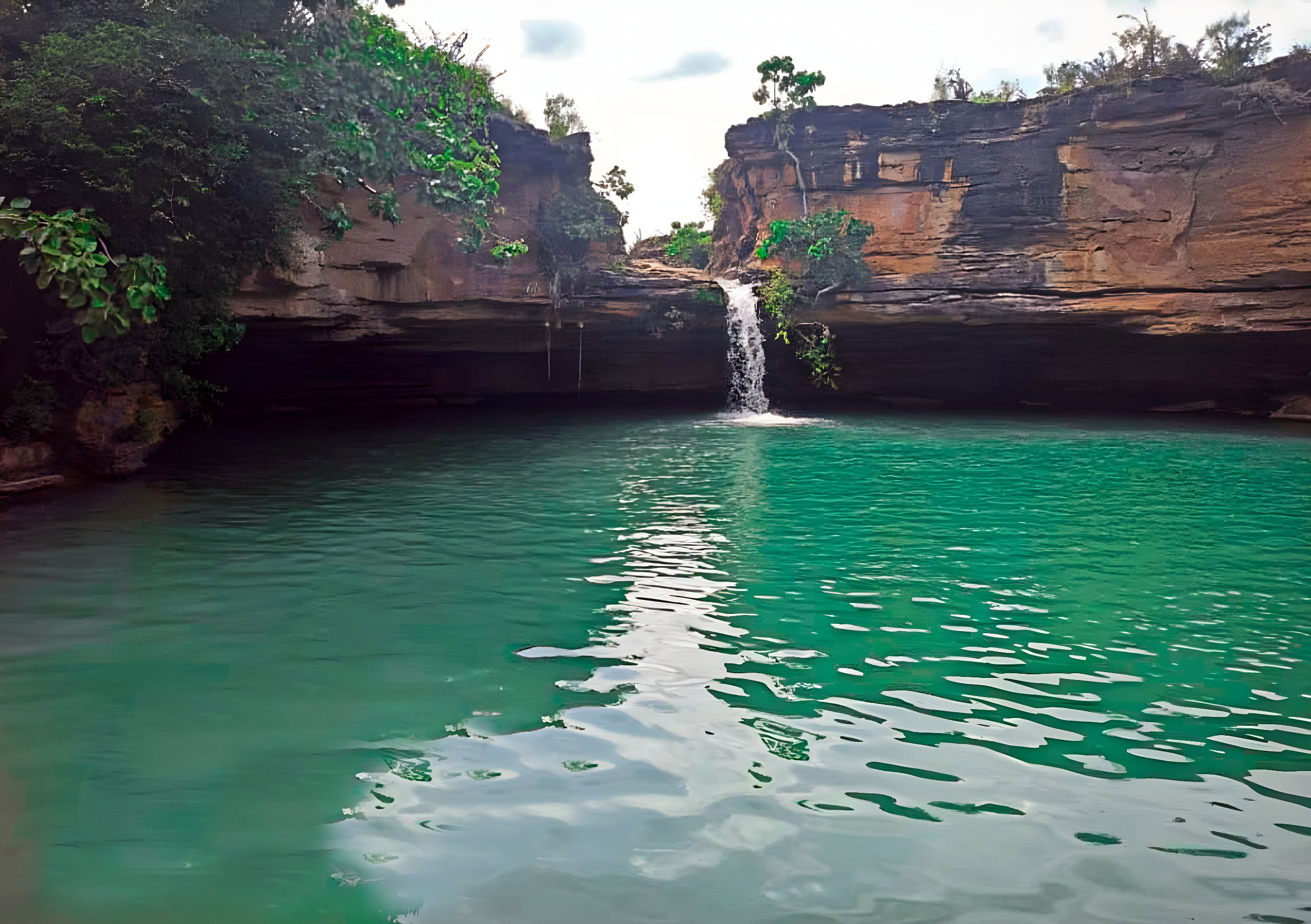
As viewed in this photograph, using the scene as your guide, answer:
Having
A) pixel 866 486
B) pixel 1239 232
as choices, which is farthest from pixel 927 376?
pixel 866 486

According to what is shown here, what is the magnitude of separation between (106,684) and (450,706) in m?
1.98

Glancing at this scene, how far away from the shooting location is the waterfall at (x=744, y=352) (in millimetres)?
26203

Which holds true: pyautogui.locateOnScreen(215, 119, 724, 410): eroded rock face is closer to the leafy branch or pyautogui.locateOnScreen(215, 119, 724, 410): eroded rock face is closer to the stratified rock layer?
the stratified rock layer

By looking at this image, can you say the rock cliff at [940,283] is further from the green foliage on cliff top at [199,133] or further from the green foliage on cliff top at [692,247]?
the green foliage on cliff top at [692,247]

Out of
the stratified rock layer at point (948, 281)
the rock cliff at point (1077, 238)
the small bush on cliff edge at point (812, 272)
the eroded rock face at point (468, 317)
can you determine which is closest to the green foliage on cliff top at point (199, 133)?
the eroded rock face at point (468, 317)

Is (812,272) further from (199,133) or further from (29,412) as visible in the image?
(29,412)

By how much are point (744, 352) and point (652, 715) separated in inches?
882

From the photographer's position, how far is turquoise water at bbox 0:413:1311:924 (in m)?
3.52

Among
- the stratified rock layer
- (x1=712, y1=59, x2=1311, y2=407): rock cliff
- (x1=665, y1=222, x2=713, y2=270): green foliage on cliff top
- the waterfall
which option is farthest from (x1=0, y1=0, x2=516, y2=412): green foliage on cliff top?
(x1=665, y1=222, x2=713, y2=270): green foliage on cliff top

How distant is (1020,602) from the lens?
7148 millimetres

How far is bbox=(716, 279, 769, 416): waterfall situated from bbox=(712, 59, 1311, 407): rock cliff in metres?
1.98

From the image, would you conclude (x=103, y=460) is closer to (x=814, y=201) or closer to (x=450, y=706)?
(x=450, y=706)

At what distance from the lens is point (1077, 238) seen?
24750 millimetres

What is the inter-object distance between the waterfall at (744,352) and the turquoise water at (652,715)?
15.9m
